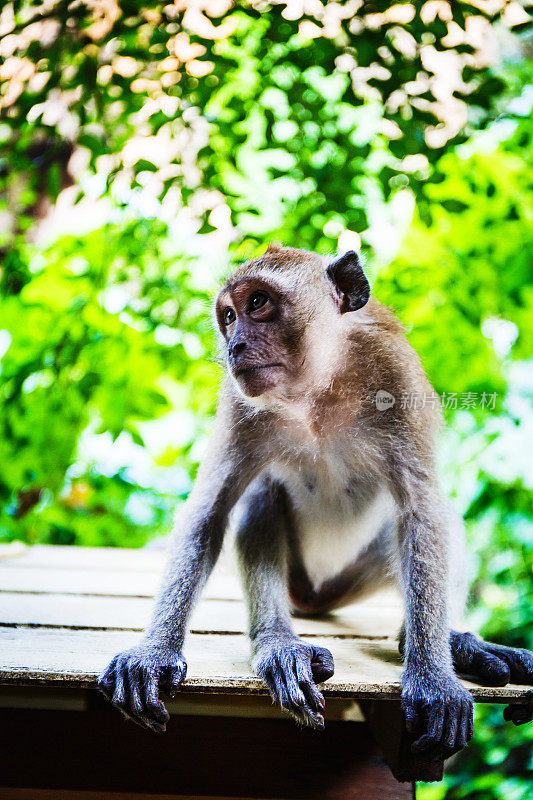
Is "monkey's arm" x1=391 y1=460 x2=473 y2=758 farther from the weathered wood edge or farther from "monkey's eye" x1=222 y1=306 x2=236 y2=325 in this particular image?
"monkey's eye" x1=222 y1=306 x2=236 y2=325

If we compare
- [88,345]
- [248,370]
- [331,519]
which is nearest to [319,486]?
[331,519]

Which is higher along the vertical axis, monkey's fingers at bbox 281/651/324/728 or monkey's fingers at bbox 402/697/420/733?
monkey's fingers at bbox 281/651/324/728

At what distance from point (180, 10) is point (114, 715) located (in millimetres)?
2835

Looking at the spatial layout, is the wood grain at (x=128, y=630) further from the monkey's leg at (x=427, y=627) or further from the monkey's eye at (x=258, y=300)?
the monkey's eye at (x=258, y=300)

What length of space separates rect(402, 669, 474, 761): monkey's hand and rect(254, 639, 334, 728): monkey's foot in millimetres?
233

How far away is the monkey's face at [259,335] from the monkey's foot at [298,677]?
2.95ft

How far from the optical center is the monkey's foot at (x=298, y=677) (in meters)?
1.88

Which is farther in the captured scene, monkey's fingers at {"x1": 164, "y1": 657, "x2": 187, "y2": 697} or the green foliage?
the green foliage

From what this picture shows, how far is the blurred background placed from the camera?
3.11 metres

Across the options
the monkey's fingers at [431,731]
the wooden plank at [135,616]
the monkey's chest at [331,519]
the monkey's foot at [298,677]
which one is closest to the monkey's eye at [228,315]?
the monkey's chest at [331,519]

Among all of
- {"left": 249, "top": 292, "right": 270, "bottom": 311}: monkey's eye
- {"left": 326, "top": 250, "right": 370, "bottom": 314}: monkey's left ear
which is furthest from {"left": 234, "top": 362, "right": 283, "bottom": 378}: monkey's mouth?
{"left": 326, "top": 250, "right": 370, "bottom": 314}: monkey's left ear

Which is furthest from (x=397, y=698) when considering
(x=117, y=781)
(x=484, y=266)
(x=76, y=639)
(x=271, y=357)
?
(x=484, y=266)

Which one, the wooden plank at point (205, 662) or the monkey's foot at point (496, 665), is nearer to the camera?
the wooden plank at point (205, 662)

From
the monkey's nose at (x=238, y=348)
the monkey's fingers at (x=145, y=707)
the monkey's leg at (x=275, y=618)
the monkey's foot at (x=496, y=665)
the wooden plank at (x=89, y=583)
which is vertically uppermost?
the monkey's nose at (x=238, y=348)
